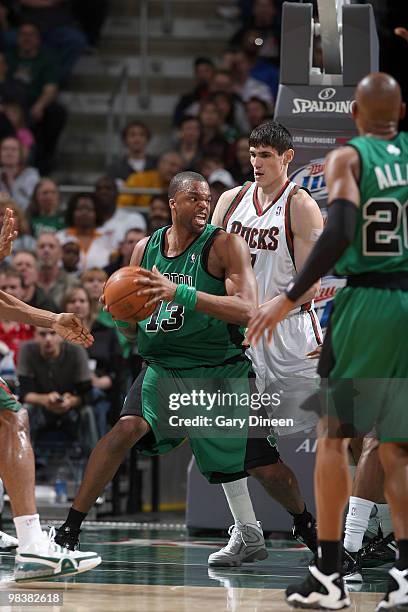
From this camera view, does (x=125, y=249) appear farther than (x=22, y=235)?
No

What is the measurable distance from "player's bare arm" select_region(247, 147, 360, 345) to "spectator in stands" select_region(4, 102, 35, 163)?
8.37 meters

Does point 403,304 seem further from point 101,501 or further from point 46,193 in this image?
point 46,193

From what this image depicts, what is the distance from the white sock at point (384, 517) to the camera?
5.97 m

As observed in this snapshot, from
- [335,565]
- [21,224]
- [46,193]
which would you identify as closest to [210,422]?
[335,565]

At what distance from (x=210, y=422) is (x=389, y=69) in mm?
5832

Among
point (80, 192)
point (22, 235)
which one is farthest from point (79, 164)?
point (22, 235)

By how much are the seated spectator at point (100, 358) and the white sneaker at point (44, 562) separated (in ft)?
12.1

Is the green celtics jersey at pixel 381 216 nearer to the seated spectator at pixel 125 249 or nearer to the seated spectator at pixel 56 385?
the seated spectator at pixel 56 385

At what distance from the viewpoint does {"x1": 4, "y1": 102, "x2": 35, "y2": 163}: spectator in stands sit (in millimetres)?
12320

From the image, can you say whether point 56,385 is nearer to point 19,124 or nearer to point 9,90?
point 19,124

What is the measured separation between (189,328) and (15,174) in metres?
6.46

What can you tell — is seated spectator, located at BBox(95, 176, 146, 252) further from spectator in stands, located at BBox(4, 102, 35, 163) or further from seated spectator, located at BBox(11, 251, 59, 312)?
spectator in stands, located at BBox(4, 102, 35, 163)

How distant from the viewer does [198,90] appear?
12.7m

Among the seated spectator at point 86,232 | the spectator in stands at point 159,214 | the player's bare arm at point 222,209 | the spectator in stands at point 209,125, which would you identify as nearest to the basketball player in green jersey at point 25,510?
the player's bare arm at point 222,209
